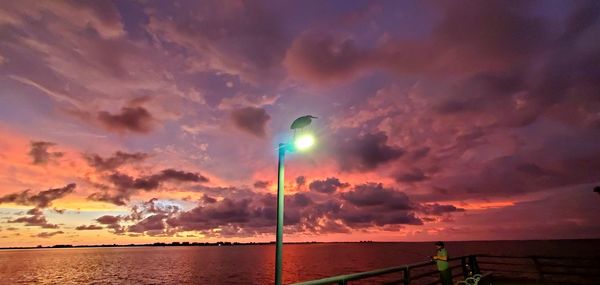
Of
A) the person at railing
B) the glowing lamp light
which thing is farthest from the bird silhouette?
the person at railing

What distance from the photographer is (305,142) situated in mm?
6559

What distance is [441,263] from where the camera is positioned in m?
11.0

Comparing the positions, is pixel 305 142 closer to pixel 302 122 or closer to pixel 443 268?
pixel 302 122

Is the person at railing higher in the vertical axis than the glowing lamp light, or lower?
lower

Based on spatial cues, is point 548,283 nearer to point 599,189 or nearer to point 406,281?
point 599,189

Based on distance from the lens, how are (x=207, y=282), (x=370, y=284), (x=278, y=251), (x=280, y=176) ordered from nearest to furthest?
1. (x=278, y=251)
2. (x=280, y=176)
3. (x=370, y=284)
4. (x=207, y=282)

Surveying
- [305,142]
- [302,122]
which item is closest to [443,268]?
[305,142]

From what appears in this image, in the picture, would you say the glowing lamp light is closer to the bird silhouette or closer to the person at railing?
the bird silhouette

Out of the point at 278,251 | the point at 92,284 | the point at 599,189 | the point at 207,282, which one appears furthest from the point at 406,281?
the point at 92,284

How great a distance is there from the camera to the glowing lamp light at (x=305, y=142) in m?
6.54

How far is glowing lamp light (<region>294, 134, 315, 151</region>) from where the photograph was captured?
6539 mm

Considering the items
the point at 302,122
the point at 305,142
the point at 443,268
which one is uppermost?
the point at 302,122

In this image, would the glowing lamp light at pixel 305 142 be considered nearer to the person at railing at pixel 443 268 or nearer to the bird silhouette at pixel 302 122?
the bird silhouette at pixel 302 122

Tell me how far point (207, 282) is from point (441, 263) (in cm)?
6458
